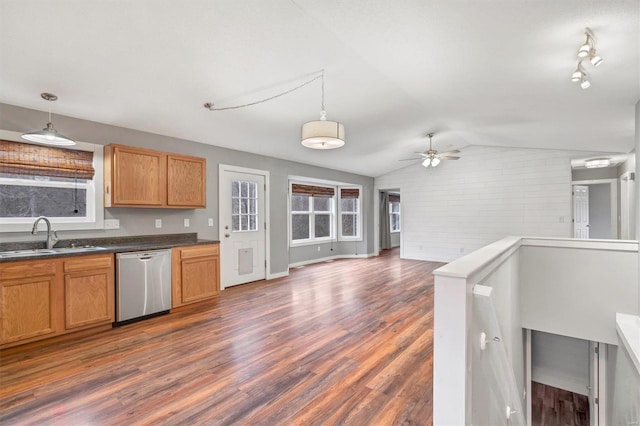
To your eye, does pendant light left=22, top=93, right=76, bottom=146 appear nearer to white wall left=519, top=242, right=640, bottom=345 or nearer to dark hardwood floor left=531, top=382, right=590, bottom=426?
white wall left=519, top=242, right=640, bottom=345

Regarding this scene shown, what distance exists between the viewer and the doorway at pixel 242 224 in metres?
4.98

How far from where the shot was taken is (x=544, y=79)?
2.93 metres

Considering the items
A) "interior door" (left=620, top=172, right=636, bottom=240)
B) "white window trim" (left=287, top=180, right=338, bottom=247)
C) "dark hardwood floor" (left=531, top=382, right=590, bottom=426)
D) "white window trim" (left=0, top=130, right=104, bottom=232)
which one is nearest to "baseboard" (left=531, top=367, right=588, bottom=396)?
"dark hardwood floor" (left=531, top=382, right=590, bottom=426)

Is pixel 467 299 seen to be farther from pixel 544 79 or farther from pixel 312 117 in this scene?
pixel 312 117

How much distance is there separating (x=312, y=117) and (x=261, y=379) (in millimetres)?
3336

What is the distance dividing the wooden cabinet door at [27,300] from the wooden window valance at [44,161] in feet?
3.66

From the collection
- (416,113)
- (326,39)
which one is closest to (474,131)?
(416,113)

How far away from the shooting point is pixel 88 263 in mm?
3051

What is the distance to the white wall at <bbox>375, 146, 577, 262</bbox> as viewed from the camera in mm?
6285

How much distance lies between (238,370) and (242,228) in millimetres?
3150

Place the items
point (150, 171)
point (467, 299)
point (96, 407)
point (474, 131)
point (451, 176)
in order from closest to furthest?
point (467, 299)
point (96, 407)
point (150, 171)
point (474, 131)
point (451, 176)

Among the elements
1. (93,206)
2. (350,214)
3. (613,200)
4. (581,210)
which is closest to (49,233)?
(93,206)

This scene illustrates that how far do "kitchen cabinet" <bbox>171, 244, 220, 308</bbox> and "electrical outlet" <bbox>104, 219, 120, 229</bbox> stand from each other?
79cm

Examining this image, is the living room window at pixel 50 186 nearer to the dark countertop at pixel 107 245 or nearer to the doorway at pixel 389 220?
the dark countertop at pixel 107 245
